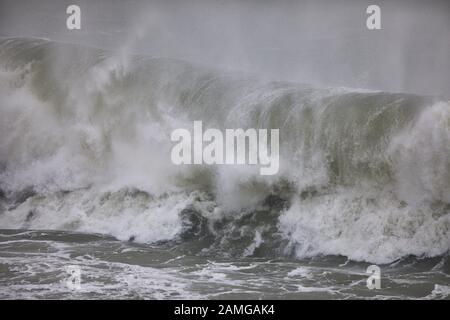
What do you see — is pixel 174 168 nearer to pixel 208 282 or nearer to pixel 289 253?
pixel 289 253

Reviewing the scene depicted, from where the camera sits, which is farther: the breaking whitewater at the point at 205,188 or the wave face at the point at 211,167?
the wave face at the point at 211,167

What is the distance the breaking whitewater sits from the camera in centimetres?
983

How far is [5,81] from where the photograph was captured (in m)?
17.4

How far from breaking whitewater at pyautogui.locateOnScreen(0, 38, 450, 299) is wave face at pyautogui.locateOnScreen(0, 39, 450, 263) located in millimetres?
31

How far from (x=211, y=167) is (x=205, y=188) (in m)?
0.46

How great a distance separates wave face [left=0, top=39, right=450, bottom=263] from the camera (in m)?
10.9

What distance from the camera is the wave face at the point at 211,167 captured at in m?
10.9

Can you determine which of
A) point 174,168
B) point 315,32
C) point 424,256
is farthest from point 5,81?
point 315,32

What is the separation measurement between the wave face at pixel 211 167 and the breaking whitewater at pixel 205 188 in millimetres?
31

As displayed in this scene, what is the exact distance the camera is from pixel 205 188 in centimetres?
1336

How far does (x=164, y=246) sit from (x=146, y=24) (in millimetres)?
17138

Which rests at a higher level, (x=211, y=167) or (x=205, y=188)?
(x=211, y=167)

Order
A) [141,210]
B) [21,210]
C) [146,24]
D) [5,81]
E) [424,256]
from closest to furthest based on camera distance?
[424,256] < [141,210] < [21,210] < [5,81] < [146,24]

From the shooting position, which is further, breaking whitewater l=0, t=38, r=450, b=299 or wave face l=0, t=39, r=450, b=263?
wave face l=0, t=39, r=450, b=263
